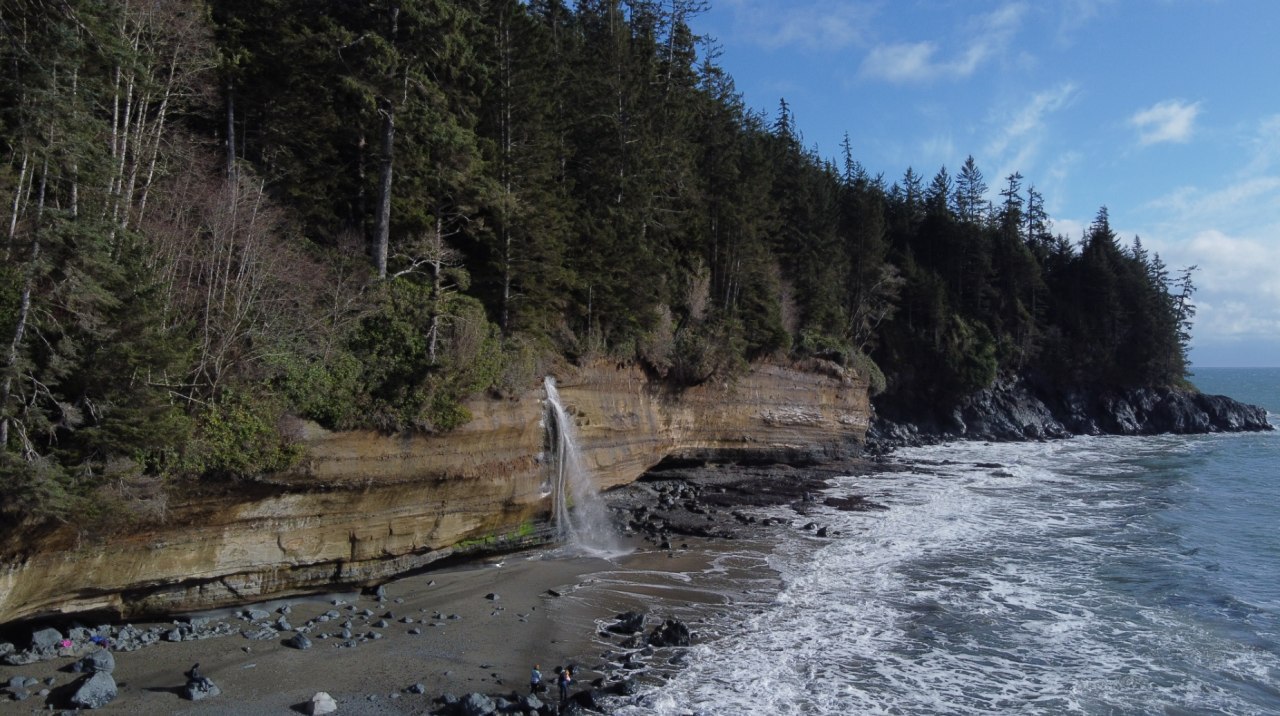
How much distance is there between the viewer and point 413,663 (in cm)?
1068

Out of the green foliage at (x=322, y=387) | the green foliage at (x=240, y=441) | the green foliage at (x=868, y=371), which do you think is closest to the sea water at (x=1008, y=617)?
the green foliage at (x=240, y=441)

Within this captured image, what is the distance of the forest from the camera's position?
32.8 feet

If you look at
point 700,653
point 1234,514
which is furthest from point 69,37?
point 1234,514

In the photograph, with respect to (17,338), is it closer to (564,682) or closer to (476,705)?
(476,705)

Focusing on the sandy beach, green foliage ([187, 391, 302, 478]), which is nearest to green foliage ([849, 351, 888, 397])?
the sandy beach

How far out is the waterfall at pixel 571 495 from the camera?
1844cm

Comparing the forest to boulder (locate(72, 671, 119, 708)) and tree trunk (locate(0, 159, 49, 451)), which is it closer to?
tree trunk (locate(0, 159, 49, 451))

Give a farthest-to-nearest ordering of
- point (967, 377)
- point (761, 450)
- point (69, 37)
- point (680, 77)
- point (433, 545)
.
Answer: point (967, 377) → point (680, 77) → point (761, 450) → point (433, 545) → point (69, 37)

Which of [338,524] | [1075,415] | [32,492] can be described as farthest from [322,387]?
[1075,415]

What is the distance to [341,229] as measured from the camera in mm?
19828

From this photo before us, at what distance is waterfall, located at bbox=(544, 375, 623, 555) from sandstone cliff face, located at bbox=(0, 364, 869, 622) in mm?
565

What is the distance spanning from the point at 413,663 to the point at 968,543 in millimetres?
15646

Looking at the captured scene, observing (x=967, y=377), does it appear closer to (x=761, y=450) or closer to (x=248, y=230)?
(x=761, y=450)

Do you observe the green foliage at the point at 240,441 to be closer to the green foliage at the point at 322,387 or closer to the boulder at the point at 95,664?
the green foliage at the point at 322,387
